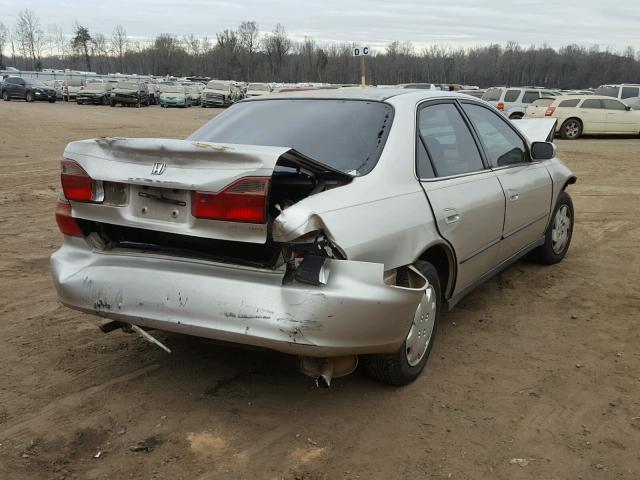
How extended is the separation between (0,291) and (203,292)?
2.84 metres

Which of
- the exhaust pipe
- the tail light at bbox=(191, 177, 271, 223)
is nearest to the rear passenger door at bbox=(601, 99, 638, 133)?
the exhaust pipe

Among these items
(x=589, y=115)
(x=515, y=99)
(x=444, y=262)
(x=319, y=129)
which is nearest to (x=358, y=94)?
(x=319, y=129)

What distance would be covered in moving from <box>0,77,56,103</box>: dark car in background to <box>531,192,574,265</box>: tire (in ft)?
147

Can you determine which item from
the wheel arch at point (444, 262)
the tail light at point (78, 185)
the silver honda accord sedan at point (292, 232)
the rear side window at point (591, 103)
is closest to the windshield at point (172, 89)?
the rear side window at point (591, 103)

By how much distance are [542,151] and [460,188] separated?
1525 mm

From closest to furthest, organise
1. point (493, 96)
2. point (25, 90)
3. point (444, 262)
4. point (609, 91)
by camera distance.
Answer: point (444, 262), point (493, 96), point (609, 91), point (25, 90)

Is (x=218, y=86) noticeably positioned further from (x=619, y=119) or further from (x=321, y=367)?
(x=321, y=367)

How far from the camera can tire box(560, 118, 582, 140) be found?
21625mm

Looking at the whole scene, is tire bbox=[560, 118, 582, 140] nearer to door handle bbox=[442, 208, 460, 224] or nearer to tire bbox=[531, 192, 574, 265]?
tire bbox=[531, 192, 574, 265]

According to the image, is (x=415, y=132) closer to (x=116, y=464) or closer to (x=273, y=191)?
(x=273, y=191)

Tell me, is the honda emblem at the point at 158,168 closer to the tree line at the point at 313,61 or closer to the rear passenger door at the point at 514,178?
the rear passenger door at the point at 514,178

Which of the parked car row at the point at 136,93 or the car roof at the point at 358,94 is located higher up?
the car roof at the point at 358,94

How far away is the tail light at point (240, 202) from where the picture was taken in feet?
9.01

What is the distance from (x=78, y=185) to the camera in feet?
10.5
